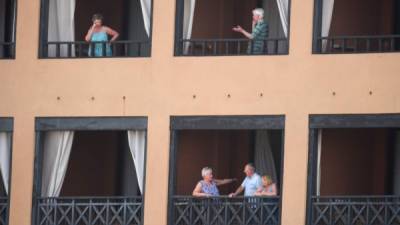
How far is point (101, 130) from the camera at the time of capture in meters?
41.3

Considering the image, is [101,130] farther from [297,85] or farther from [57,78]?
[297,85]

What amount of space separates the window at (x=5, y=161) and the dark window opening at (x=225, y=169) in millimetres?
3283

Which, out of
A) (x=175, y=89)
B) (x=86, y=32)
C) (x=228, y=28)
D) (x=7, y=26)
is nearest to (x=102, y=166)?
(x=86, y=32)

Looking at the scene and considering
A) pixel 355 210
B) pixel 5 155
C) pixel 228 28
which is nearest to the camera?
pixel 355 210

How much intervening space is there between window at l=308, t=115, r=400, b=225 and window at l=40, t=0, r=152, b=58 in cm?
393

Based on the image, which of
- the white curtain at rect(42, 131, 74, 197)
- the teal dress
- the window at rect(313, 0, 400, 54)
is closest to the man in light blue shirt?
the window at rect(313, 0, 400, 54)

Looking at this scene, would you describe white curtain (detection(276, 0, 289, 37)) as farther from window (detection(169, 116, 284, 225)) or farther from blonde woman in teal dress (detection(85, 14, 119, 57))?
blonde woman in teal dress (detection(85, 14, 119, 57))

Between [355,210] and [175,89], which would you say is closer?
[355,210]

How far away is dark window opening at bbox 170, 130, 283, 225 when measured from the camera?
40.0 metres

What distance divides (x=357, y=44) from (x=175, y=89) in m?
3.54

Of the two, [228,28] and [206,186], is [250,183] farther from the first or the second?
[228,28]

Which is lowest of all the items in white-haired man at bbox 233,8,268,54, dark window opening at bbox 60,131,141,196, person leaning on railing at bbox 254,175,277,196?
person leaning on railing at bbox 254,175,277,196

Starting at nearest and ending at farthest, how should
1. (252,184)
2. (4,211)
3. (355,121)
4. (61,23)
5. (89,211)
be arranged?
(355,121) → (252,184) → (89,211) → (4,211) → (61,23)

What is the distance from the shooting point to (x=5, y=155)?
41.8 meters
